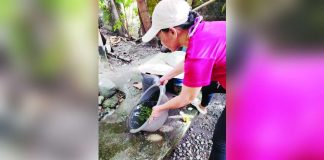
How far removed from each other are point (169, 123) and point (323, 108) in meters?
0.71

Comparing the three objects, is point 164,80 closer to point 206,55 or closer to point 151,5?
point 206,55

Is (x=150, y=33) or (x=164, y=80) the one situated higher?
(x=150, y=33)

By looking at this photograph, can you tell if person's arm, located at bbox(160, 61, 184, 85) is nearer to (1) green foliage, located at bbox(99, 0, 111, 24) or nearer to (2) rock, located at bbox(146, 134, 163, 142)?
(2) rock, located at bbox(146, 134, 163, 142)

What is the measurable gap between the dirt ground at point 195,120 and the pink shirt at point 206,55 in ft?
0.36

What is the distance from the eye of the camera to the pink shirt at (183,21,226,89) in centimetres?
172

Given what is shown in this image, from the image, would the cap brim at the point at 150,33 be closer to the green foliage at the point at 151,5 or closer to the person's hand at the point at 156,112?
the green foliage at the point at 151,5

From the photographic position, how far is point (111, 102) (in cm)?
184

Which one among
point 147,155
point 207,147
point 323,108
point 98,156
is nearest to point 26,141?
point 98,156

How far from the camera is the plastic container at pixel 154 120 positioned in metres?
1.82

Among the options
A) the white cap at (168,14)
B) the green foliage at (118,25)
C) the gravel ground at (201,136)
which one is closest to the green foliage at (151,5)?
the white cap at (168,14)

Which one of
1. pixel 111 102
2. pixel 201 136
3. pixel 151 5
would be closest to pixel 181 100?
pixel 201 136

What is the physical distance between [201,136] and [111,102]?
0.47 meters

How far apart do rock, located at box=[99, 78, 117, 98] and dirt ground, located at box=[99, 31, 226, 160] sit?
0.20 ft

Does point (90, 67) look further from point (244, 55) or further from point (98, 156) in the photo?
point (244, 55)
